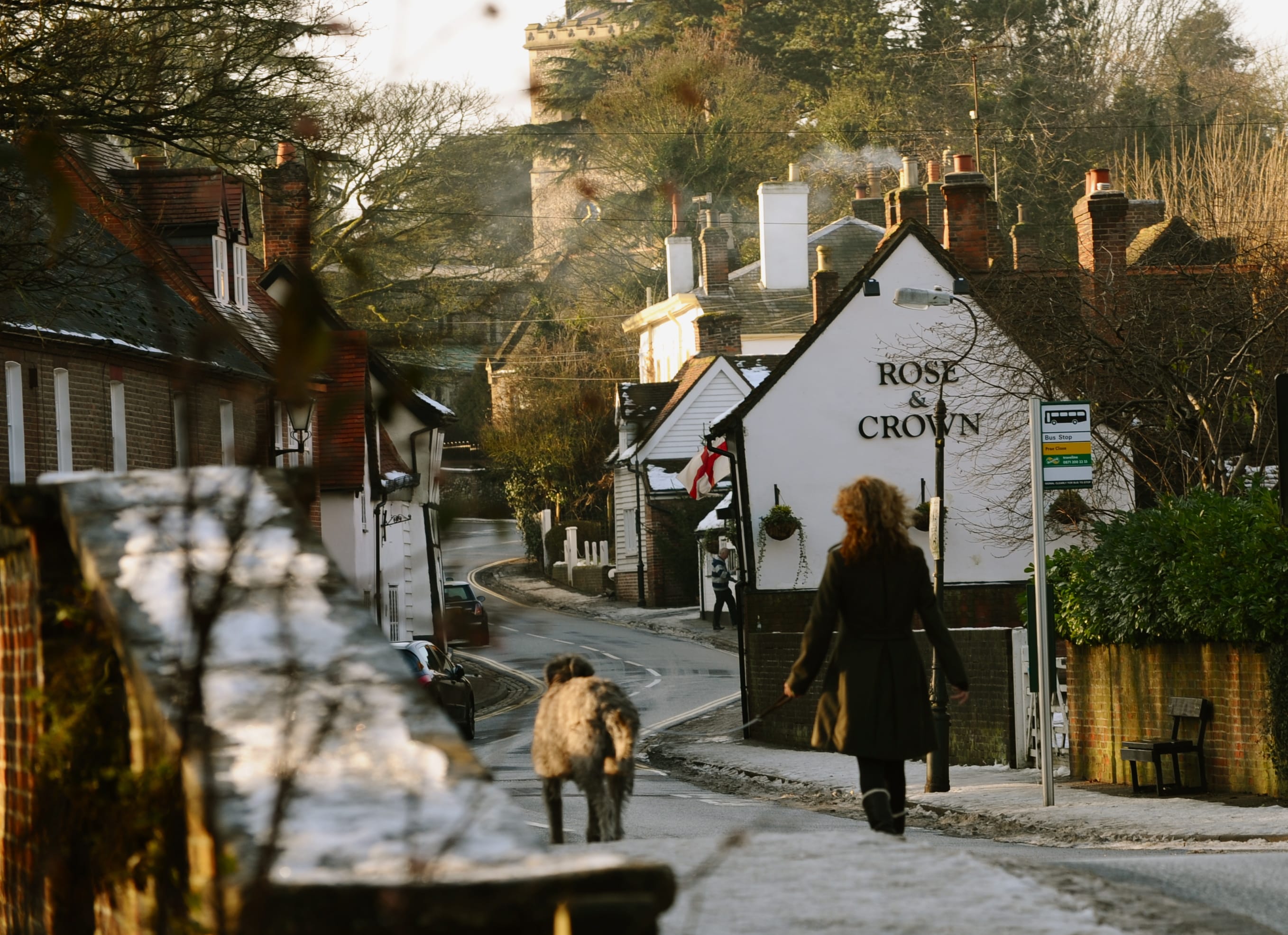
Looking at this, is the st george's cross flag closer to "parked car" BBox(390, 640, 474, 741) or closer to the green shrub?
"parked car" BBox(390, 640, 474, 741)

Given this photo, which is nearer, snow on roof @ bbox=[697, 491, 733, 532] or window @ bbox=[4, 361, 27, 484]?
window @ bbox=[4, 361, 27, 484]

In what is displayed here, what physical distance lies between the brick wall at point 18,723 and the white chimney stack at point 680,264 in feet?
174

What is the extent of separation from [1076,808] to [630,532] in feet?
137

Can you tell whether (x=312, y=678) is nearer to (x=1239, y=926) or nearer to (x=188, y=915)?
(x=188, y=915)

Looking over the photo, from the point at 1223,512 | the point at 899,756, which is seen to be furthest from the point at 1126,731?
the point at 899,756

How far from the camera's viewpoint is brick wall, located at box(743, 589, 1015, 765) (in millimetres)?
18438

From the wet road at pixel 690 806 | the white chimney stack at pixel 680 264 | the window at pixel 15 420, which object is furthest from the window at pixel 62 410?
the white chimney stack at pixel 680 264

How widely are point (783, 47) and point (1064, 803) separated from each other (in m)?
52.1

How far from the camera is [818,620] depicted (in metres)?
8.44

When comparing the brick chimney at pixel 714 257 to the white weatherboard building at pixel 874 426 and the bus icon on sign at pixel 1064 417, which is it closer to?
the white weatherboard building at pixel 874 426

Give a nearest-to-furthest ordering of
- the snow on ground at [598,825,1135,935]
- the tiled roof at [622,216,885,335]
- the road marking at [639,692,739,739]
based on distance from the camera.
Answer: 1. the snow on ground at [598,825,1135,935]
2. the road marking at [639,692,739,739]
3. the tiled roof at [622,216,885,335]

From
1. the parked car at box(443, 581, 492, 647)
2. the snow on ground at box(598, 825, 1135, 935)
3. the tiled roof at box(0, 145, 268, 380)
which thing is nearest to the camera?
the tiled roof at box(0, 145, 268, 380)

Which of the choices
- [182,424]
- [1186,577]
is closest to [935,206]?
[1186,577]

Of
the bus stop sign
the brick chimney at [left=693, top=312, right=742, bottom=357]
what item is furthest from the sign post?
the brick chimney at [left=693, top=312, right=742, bottom=357]
